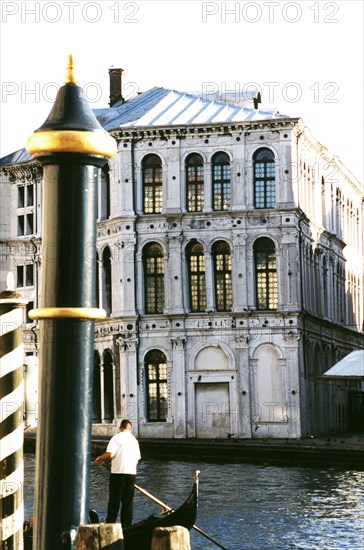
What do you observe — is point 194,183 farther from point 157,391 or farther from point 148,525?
point 148,525

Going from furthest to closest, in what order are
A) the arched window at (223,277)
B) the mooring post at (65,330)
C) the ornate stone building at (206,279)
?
the arched window at (223,277)
the ornate stone building at (206,279)
the mooring post at (65,330)

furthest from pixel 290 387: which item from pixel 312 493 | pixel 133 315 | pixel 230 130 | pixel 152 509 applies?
pixel 152 509

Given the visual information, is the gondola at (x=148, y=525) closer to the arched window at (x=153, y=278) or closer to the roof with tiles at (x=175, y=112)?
the arched window at (x=153, y=278)

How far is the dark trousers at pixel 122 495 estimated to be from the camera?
15070mm

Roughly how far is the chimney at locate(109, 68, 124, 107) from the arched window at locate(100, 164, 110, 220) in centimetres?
697

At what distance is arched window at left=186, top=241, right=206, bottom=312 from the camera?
41812 millimetres

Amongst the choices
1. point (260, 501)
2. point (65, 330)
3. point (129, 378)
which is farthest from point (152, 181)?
point (65, 330)

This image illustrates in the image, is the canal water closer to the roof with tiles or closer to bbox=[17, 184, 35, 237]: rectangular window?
the roof with tiles

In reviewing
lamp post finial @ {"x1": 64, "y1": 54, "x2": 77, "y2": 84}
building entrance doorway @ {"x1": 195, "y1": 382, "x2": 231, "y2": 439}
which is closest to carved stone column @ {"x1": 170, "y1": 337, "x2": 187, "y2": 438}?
building entrance doorway @ {"x1": 195, "y1": 382, "x2": 231, "y2": 439}

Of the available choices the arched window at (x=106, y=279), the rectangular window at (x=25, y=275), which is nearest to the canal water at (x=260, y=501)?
the arched window at (x=106, y=279)

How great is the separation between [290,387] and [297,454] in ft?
22.5

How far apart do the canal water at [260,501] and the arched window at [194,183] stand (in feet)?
35.2

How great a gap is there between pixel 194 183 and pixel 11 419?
3330cm

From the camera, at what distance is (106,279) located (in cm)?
4328
